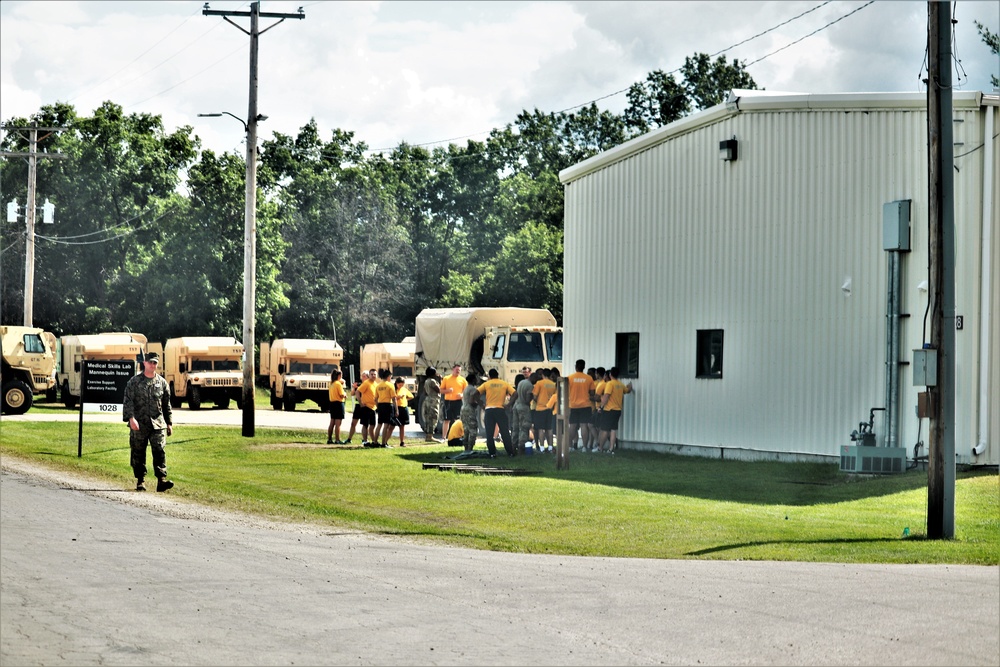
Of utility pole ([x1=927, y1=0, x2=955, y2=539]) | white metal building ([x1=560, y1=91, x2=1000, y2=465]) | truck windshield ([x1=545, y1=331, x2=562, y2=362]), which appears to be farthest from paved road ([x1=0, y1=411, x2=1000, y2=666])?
truck windshield ([x1=545, y1=331, x2=562, y2=362])

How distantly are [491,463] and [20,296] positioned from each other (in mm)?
59963

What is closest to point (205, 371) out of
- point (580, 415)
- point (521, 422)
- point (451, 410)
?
point (451, 410)

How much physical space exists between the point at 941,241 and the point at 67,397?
4327 cm

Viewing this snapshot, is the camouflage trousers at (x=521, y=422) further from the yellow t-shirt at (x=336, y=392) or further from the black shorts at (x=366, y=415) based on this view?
the yellow t-shirt at (x=336, y=392)

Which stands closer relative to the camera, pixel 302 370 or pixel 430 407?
pixel 430 407

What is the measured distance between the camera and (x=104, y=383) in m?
27.6

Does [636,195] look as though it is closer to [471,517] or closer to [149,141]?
[471,517]

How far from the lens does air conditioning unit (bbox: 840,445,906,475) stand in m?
21.0

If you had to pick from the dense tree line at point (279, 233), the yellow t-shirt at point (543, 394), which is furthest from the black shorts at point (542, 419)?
the dense tree line at point (279, 233)

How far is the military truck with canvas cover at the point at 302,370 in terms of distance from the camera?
163 feet

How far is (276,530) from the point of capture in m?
15.5

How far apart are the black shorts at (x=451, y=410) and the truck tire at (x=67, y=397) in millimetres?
23398

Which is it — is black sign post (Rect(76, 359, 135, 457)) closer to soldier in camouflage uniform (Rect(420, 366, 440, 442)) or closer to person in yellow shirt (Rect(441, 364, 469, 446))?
soldier in camouflage uniform (Rect(420, 366, 440, 442))

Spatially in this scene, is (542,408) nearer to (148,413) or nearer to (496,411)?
(496,411)
